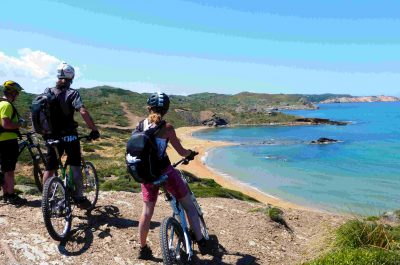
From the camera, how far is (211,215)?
381 inches

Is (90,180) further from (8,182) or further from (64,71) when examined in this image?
(64,71)

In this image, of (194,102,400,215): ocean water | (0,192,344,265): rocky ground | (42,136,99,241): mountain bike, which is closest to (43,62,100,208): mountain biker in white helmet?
(42,136,99,241): mountain bike

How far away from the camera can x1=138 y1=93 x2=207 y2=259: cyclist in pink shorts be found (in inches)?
223

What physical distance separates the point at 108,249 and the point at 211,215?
10.7 ft

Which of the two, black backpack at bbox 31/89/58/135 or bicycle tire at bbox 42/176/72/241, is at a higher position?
black backpack at bbox 31/89/58/135

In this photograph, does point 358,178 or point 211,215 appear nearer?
point 211,215

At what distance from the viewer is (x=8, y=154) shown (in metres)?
8.36

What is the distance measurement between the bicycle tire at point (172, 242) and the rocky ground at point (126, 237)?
2.24 feet

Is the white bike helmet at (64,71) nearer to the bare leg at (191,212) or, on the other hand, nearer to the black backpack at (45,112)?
the black backpack at (45,112)

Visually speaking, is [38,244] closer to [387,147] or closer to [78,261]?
[78,261]

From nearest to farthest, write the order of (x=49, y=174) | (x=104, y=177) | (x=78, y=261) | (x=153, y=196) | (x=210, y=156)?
(x=153, y=196) → (x=78, y=261) → (x=49, y=174) → (x=104, y=177) → (x=210, y=156)

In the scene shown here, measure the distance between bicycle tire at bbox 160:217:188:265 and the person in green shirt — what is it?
422 cm

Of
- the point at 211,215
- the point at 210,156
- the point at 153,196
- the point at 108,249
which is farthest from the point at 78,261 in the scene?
the point at 210,156

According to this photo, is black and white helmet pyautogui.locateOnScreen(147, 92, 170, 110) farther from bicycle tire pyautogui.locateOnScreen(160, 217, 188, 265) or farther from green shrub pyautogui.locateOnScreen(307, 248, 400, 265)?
green shrub pyautogui.locateOnScreen(307, 248, 400, 265)
